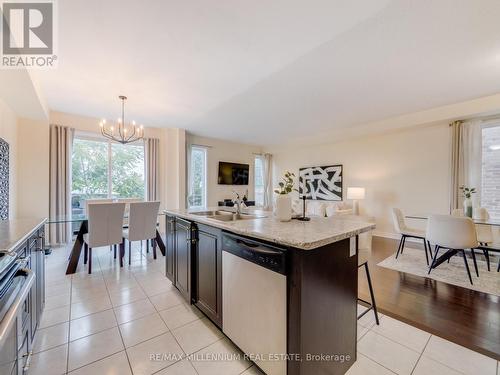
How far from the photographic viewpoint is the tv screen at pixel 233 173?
668 cm

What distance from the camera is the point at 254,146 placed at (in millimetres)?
7559

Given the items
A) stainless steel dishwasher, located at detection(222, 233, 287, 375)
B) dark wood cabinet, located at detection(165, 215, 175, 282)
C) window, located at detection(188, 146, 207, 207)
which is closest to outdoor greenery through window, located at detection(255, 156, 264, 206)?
window, located at detection(188, 146, 207, 207)

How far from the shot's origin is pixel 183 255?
2.16 meters

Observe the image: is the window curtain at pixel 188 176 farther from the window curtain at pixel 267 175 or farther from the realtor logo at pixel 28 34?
the realtor logo at pixel 28 34

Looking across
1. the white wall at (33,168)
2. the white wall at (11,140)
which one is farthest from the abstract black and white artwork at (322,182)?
the white wall at (11,140)

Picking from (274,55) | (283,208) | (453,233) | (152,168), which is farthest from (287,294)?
(152,168)

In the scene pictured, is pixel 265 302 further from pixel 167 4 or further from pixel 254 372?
pixel 167 4

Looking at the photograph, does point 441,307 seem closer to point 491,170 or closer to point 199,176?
point 491,170

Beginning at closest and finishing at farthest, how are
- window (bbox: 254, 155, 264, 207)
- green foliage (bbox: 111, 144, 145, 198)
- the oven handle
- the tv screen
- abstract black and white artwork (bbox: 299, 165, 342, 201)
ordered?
the oven handle → green foliage (bbox: 111, 144, 145, 198) → abstract black and white artwork (bbox: 299, 165, 342, 201) → the tv screen → window (bbox: 254, 155, 264, 207)

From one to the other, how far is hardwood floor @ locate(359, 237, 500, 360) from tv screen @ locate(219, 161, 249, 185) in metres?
4.74

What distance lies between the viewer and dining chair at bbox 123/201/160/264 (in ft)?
10.6

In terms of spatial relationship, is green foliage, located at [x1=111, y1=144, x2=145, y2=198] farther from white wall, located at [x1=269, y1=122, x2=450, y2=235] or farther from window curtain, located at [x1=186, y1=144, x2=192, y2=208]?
white wall, located at [x1=269, y1=122, x2=450, y2=235]

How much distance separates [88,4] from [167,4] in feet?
2.08

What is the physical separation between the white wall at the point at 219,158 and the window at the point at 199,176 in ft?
0.39
